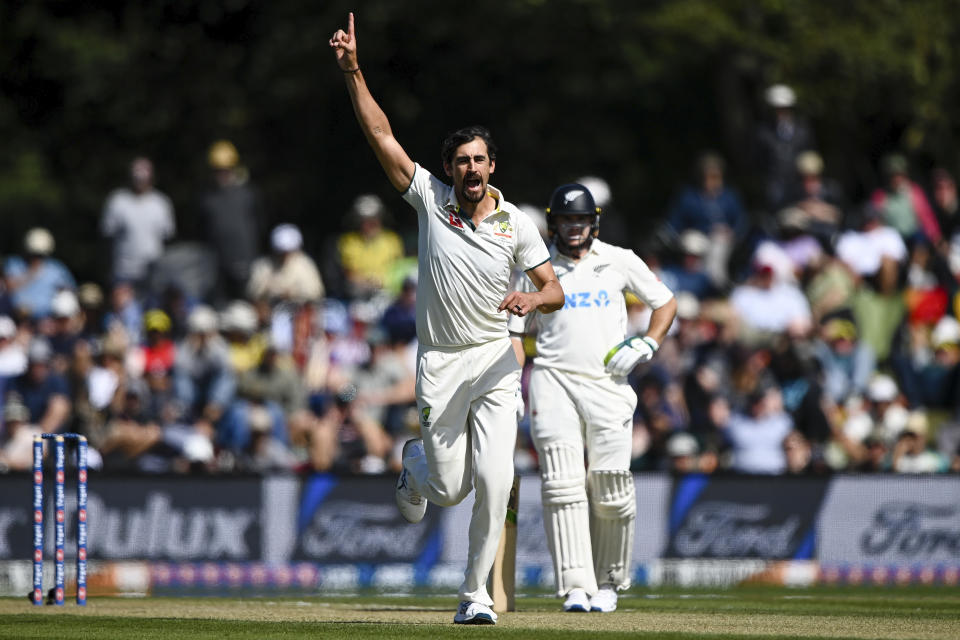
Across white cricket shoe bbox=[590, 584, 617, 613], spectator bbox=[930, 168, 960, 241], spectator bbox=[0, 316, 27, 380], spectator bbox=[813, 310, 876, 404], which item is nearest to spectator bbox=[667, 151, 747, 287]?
spectator bbox=[813, 310, 876, 404]

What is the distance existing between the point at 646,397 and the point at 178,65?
43.6 feet

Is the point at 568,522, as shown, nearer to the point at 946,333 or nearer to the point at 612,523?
the point at 612,523

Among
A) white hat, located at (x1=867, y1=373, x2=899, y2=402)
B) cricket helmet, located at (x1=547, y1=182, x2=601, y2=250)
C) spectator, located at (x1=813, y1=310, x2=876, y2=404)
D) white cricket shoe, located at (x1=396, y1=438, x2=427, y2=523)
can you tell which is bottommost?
white cricket shoe, located at (x1=396, y1=438, x2=427, y2=523)

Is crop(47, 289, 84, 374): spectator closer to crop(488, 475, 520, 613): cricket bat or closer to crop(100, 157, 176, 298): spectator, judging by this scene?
crop(100, 157, 176, 298): spectator

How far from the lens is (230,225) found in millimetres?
20641

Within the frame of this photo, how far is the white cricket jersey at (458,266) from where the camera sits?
10078 mm

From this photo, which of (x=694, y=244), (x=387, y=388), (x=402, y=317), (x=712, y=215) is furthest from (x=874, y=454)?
(x=402, y=317)

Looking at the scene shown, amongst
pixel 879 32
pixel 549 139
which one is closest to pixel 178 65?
pixel 549 139

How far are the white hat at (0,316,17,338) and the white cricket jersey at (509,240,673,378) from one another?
26.5 feet

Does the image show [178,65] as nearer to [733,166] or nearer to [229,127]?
[229,127]

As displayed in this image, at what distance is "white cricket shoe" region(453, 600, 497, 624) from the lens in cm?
1010

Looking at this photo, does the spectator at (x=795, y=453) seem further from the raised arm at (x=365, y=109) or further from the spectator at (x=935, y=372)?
the raised arm at (x=365, y=109)

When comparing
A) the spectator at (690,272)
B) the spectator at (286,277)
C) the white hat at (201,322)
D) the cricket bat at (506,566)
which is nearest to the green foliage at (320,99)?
the spectator at (690,272)

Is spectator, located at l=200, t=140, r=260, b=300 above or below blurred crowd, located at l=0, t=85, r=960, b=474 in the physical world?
above
